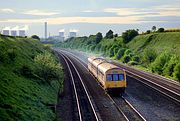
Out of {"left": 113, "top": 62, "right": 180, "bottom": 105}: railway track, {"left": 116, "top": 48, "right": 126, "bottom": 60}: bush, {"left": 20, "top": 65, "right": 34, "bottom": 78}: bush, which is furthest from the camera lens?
{"left": 116, "top": 48, "right": 126, "bottom": 60}: bush

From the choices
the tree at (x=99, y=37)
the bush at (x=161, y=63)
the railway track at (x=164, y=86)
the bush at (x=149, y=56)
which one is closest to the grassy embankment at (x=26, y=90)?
the railway track at (x=164, y=86)

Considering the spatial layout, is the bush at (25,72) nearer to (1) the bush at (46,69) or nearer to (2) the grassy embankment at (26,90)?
(2) the grassy embankment at (26,90)

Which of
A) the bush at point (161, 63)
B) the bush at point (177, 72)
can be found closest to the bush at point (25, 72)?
the bush at point (177, 72)

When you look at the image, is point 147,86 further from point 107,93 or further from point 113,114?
point 113,114

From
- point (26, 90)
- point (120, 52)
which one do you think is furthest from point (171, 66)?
point (120, 52)

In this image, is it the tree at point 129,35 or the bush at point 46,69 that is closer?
the bush at point 46,69

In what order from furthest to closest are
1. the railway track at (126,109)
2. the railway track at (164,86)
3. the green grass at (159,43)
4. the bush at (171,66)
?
the green grass at (159,43), the bush at (171,66), the railway track at (164,86), the railway track at (126,109)

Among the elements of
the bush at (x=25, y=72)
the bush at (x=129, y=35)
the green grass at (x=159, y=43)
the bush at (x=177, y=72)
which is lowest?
A: the bush at (x=177, y=72)

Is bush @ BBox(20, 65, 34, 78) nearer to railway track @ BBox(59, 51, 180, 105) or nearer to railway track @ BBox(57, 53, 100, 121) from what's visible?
railway track @ BBox(57, 53, 100, 121)

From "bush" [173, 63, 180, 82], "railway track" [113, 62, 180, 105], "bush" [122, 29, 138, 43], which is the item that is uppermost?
"bush" [122, 29, 138, 43]

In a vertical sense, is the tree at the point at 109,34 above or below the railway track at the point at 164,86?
above

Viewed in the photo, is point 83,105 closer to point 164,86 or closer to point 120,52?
point 164,86

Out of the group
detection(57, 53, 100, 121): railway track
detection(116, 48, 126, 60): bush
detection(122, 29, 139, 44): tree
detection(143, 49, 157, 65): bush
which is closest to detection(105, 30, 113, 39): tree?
detection(122, 29, 139, 44): tree

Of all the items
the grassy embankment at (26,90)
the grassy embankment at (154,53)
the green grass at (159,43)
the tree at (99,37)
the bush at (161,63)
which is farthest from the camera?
the tree at (99,37)
